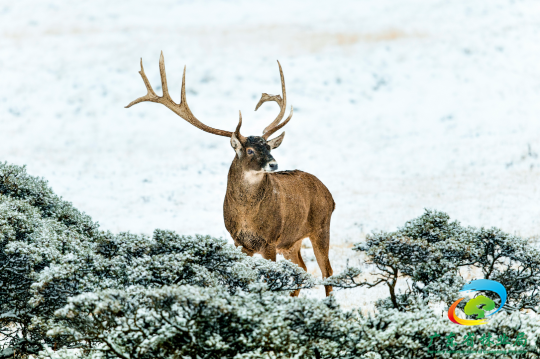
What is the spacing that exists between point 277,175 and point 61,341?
341cm

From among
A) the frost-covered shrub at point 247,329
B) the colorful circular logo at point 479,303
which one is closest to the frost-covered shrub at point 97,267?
the frost-covered shrub at point 247,329

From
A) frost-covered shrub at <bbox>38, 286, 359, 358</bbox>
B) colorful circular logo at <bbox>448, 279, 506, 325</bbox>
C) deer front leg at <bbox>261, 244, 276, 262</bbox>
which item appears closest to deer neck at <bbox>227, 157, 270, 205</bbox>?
deer front leg at <bbox>261, 244, 276, 262</bbox>

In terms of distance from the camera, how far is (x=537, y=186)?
730 inches

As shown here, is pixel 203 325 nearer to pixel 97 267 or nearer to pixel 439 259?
pixel 97 267

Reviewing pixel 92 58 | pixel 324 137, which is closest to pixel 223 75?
pixel 92 58

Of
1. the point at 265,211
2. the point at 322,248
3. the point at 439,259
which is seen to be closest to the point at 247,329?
the point at 439,259

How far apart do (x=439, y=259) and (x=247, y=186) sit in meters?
2.43

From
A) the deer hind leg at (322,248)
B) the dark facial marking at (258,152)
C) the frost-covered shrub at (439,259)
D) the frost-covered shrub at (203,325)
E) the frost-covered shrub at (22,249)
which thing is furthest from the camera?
the deer hind leg at (322,248)

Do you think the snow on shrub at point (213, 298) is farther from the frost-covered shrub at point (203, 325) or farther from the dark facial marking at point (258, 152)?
the dark facial marking at point (258, 152)

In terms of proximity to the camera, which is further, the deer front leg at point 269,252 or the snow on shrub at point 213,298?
the deer front leg at point 269,252

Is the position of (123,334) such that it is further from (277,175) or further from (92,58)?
(92,58)

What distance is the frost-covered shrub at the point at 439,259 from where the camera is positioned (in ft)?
20.0

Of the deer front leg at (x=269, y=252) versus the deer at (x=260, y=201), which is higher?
the deer at (x=260, y=201)

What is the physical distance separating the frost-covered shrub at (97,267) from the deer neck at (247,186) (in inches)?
51.7
